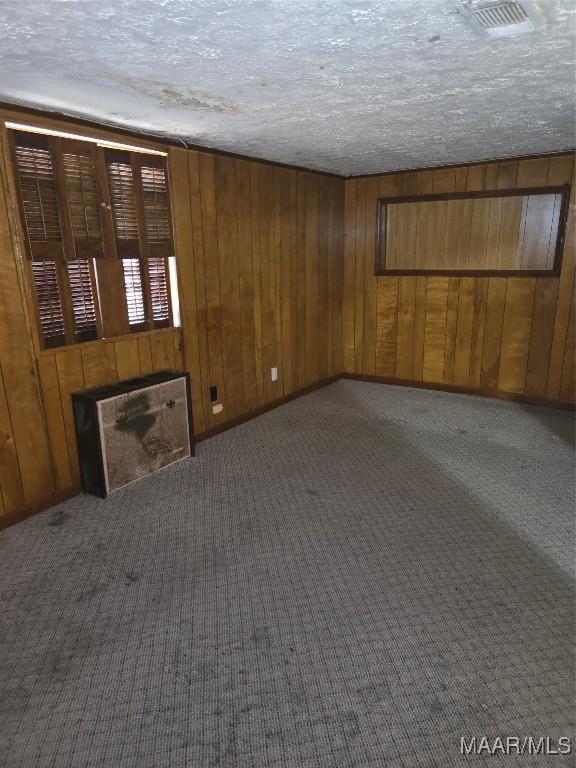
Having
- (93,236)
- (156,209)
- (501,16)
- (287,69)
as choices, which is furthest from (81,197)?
(501,16)

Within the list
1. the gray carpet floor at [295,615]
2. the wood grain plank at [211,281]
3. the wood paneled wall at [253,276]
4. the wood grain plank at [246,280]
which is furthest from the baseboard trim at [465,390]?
the wood grain plank at [211,281]

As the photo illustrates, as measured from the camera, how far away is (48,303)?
8.78 ft

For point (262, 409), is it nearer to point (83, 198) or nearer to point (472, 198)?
point (83, 198)

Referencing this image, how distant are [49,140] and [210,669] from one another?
8.28ft

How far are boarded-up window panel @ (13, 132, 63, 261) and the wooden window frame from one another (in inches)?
122

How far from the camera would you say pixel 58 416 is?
2.77m

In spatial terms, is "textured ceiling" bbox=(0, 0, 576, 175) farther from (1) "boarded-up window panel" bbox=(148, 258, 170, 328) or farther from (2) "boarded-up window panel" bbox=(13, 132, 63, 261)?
(1) "boarded-up window panel" bbox=(148, 258, 170, 328)

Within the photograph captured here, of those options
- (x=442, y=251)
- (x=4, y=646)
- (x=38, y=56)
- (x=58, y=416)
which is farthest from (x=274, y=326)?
(x=4, y=646)

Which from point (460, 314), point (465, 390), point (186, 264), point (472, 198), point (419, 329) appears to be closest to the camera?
point (186, 264)

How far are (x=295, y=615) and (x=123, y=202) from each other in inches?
95.1

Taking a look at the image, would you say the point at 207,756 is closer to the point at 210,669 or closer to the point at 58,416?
the point at 210,669

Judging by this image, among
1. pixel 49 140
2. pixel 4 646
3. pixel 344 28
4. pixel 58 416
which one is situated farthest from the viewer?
pixel 58 416

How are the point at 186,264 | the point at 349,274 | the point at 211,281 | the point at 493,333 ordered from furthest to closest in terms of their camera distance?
the point at 349,274 < the point at 493,333 < the point at 211,281 < the point at 186,264

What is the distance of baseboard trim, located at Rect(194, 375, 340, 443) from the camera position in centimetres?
374
